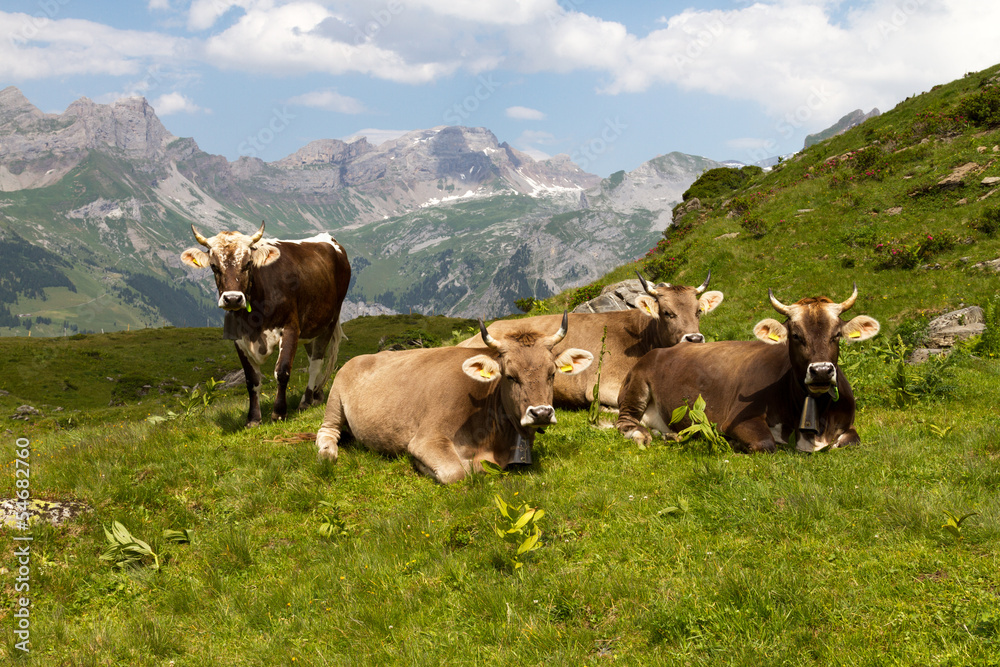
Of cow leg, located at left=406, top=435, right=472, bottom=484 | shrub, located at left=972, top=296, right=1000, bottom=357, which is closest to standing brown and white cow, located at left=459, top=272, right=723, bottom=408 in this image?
cow leg, located at left=406, top=435, right=472, bottom=484

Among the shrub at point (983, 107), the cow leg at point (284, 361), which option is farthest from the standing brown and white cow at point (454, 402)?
the shrub at point (983, 107)

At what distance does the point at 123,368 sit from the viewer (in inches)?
3716

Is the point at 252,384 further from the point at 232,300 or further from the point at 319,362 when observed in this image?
the point at 319,362

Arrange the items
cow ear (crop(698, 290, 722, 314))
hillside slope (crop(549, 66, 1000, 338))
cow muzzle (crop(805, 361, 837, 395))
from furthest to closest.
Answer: hillside slope (crop(549, 66, 1000, 338))
cow ear (crop(698, 290, 722, 314))
cow muzzle (crop(805, 361, 837, 395))

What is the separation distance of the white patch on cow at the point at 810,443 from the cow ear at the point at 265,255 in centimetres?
1042

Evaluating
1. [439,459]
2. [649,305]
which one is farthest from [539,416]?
[649,305]

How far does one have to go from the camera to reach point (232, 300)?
1148 cm

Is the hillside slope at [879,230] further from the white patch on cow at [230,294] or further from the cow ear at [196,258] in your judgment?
the cow ear at [196,258]

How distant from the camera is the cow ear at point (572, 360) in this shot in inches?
358

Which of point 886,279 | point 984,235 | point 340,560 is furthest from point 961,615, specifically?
point 984,235

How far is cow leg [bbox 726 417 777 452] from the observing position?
28.7ft

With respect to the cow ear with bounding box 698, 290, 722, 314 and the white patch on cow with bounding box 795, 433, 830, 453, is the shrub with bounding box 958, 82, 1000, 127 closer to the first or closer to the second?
the cow ear with bounding box 698, 290, 722, 314

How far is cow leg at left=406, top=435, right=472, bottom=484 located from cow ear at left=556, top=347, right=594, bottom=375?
2.00 metres

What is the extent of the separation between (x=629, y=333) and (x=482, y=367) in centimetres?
638
